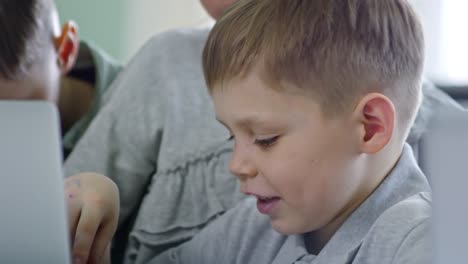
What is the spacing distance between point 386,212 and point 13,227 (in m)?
0.35

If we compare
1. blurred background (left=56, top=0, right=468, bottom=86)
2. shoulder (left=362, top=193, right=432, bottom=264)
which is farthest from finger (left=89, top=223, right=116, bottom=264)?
blurred background (left=56, top=0, right=468, bottom=86)

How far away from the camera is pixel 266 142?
2.50 ft

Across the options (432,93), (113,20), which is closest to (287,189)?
(432,93)

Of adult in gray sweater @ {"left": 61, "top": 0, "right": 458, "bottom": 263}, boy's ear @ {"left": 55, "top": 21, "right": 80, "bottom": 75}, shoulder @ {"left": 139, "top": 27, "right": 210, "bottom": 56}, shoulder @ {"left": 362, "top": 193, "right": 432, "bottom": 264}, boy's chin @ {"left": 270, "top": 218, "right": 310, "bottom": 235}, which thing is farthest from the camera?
boy's ear @ {"left": 55, "top": 21, "right": 80, "bottom": 75}

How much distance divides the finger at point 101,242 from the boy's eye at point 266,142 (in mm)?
186

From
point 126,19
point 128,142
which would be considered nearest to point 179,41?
point 128,142

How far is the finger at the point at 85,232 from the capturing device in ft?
2.63

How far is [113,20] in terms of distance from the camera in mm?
1958

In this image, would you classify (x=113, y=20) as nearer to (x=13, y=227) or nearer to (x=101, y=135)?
(x=101, y=135)

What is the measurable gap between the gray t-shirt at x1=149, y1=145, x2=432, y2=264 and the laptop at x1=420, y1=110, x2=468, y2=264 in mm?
137

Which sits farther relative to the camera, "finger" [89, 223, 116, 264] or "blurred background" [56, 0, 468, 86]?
"blurred background" [56, 0, 468, 86]

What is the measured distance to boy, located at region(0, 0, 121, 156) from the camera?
1108 mm

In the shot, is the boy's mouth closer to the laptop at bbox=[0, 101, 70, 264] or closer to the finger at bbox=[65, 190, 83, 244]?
the finger at bbox=[65, 190, 83, 244]

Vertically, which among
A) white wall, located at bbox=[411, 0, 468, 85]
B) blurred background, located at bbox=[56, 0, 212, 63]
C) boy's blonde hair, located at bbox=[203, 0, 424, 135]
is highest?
boy's blonde hair, located at bbox=[203, 0, 424, 135]
